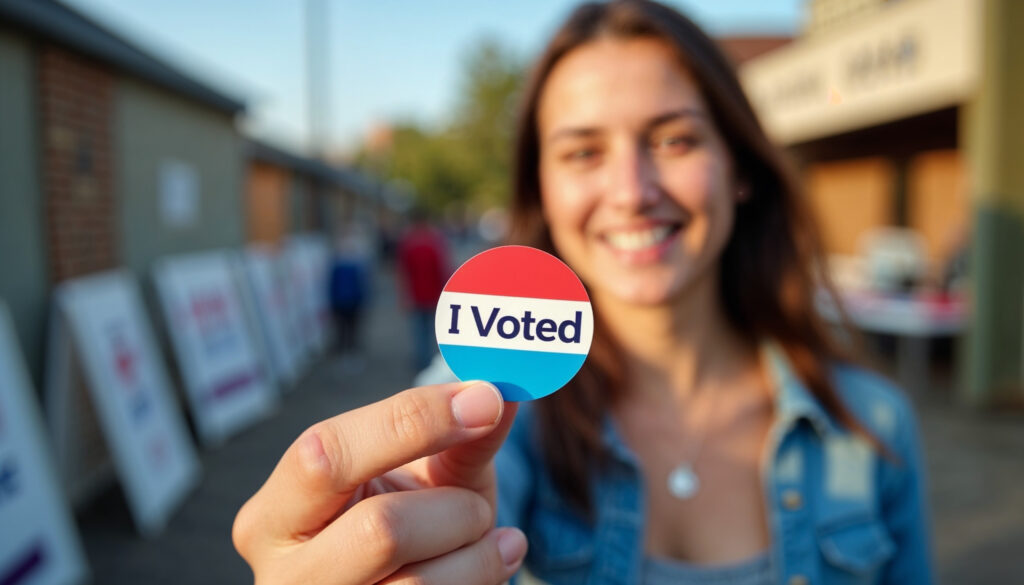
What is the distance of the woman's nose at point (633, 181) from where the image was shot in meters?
1.30

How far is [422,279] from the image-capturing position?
7.42 m

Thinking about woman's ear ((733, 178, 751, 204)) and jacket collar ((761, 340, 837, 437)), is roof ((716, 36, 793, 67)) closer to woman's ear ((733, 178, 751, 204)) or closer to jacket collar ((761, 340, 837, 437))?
woman's ear ((733, 178, 751, 204))

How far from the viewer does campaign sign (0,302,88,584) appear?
9.66 feet

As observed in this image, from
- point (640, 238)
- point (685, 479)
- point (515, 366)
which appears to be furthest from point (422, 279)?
point (515, 366)

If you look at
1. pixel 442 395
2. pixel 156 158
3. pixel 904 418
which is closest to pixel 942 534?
pixel 904 418

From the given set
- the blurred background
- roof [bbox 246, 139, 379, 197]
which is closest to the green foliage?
roof [bbox 246, 139, 379, 197]

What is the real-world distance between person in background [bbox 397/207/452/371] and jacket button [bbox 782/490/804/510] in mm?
5871

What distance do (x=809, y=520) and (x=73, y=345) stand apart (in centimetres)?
444

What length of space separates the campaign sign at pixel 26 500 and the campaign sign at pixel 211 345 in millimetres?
2445

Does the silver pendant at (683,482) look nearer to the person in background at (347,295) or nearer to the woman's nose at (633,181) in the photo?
the woman's nose at (633,181)

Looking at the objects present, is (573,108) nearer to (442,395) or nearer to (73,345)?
(442,395)

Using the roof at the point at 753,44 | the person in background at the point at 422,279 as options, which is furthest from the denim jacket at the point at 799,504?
the roof at the point at 753,44

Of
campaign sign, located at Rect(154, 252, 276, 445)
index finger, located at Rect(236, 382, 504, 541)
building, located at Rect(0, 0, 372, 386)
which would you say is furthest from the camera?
campaign sign, located at Rect(154, 252, 276, 445)

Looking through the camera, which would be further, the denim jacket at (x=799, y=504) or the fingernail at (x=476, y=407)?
the denim jacket at (x=799, y=504)
